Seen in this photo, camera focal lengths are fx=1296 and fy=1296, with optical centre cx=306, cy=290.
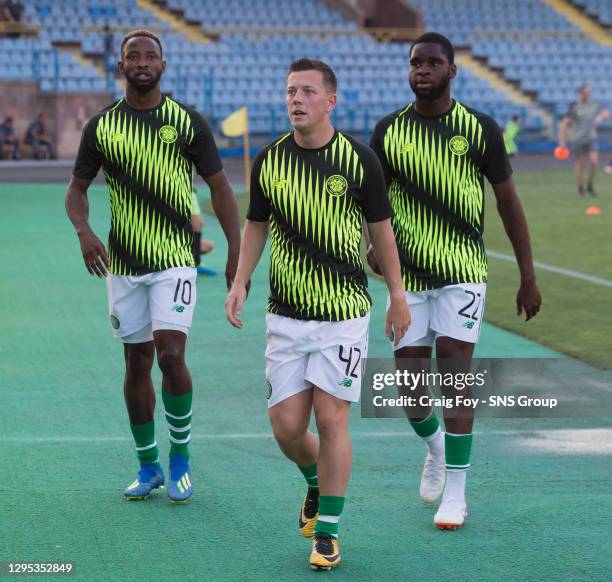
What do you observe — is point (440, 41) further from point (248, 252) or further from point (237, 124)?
point (237, 124)

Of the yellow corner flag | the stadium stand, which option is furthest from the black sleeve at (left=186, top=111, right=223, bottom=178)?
the stadium stand

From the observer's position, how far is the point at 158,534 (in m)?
5.71

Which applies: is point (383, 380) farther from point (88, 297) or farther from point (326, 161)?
point (88, 297)

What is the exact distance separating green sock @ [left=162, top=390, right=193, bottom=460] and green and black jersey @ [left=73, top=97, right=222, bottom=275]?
25.2 inches

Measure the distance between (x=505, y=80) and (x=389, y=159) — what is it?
40030 millimetres

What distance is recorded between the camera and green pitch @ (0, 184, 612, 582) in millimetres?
5336

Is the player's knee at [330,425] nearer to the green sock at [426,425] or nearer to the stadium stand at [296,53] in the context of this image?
the green sock at [426,425]

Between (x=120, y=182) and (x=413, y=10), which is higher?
(x=120, y=182)

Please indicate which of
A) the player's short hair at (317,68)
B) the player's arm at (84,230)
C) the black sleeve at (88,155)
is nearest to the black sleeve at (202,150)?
the black sleeve at (88,155)

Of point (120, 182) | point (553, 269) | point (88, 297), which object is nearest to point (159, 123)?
point (120, 182)

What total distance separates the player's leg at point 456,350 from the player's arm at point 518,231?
0.27 meters

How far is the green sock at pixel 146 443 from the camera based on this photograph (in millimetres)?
6422

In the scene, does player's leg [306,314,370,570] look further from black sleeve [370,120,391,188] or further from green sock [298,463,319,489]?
black sleeve [370,120,391,188]

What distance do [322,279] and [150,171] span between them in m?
1.27
